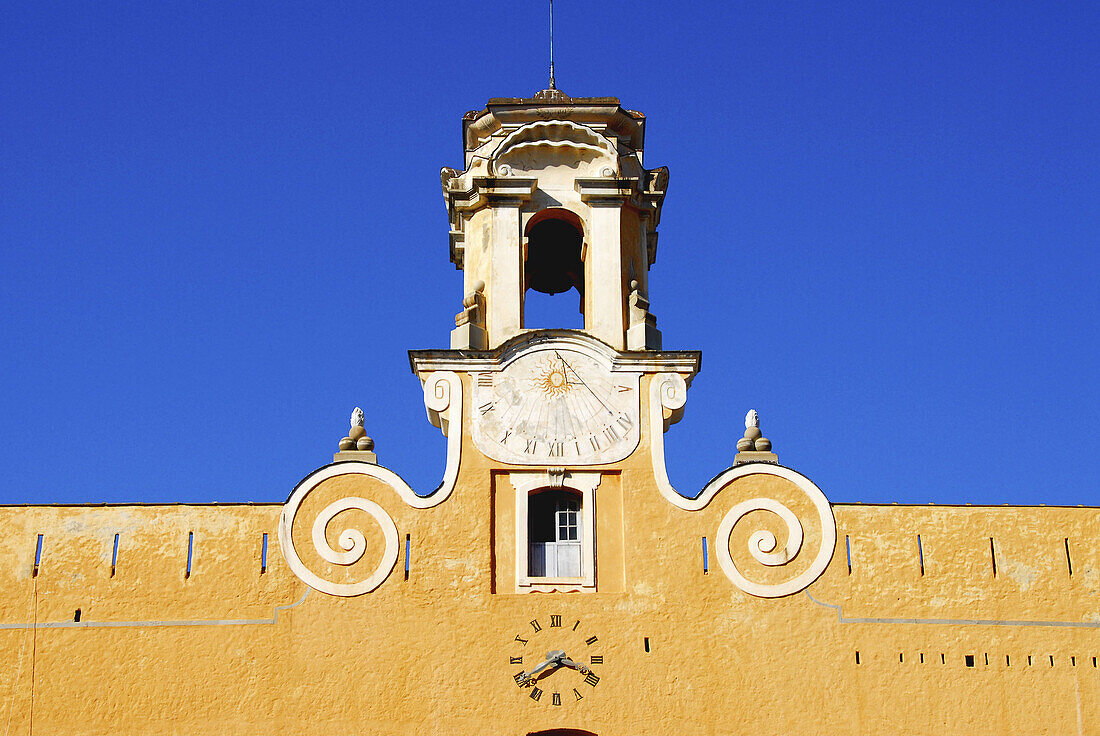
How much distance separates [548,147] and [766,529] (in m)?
6.94

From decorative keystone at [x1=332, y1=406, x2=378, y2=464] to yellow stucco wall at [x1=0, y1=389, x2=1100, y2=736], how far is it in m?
0.40

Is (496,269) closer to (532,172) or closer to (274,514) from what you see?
(532,172)

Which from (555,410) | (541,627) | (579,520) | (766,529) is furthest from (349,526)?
(766,529)

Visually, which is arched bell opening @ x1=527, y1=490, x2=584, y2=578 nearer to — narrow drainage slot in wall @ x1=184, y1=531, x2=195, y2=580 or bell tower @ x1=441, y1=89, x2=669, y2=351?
bell tower @ x1=441, y1=89, x2=669, y2=351

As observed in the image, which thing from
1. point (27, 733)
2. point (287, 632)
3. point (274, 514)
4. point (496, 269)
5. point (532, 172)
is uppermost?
point (532, 172)

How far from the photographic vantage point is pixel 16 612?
71.8 feet

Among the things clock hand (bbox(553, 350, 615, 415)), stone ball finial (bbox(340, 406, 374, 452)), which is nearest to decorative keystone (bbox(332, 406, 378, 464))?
stone ball finial (bbox(340, 406, 374, 452))

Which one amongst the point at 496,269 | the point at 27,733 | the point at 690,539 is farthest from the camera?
the point at 496,269

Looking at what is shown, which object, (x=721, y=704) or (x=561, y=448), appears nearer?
(x=721, y=704)

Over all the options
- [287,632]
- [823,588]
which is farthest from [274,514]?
[823,588]

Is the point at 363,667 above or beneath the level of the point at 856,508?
beneath

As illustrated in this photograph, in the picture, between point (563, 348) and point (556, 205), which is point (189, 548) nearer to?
point (563, 348)

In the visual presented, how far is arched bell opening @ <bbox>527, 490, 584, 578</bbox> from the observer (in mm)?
22609

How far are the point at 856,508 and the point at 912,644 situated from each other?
2062mm
